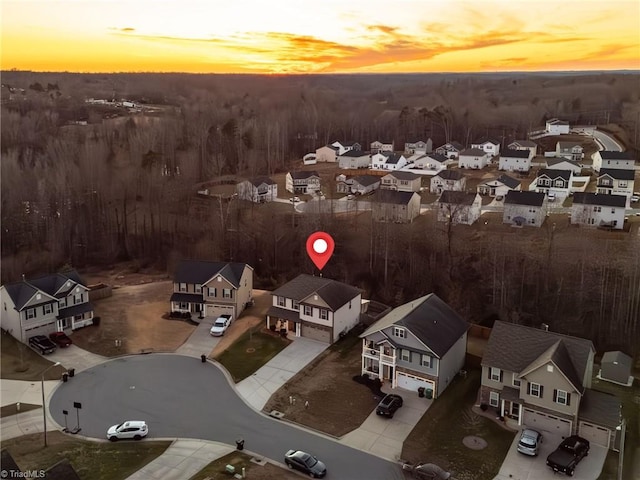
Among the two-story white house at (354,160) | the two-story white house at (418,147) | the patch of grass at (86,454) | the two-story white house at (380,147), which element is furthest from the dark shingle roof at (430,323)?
the two-story white house at (380,147)

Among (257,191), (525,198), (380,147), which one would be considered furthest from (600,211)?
(380,147)

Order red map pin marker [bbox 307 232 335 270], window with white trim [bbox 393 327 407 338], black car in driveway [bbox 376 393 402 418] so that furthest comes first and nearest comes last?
1. red map pin marker [bbox 307 232 335 270]
2. window with white trim [bbox 393 327 407 338]
3. black car in driveway [bbox 376 393 402 418]

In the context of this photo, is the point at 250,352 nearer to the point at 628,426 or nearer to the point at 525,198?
the point at 628,426

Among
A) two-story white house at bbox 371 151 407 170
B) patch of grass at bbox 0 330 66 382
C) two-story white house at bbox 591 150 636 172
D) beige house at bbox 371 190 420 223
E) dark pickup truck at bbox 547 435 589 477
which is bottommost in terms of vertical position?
patch of grass at bbox 0 330 66 382

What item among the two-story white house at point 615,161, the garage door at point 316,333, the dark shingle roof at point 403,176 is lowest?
the garage door at point 316,333

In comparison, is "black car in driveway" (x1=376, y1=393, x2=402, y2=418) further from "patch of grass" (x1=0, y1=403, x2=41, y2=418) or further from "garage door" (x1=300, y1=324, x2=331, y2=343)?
"patch of grass" (x1=0, y1=403, x2=41, y2=418)

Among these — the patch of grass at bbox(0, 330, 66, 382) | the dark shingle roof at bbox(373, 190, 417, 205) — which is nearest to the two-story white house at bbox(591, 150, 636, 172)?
the dark shingle roof at bbox(373, 190, 417, 205)

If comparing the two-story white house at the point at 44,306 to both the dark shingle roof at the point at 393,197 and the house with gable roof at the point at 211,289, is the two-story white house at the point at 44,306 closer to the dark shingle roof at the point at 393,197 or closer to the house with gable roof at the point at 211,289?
the house with gable roof at the point at 211,289
